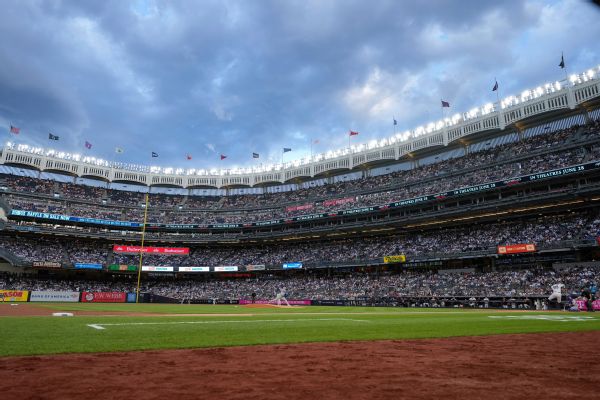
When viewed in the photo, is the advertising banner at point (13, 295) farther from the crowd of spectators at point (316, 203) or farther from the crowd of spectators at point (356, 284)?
the crowd of spectators at point (316, 203)

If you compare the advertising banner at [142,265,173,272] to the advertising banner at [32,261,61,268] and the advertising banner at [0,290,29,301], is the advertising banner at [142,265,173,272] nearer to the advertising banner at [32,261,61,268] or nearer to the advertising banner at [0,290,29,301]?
the advertising banner at [32,261,61,268]

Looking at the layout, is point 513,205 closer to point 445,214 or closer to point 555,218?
point 555,218

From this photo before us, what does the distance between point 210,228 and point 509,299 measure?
54704 millimetres

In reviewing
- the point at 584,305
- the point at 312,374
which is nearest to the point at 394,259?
the point at 584,305

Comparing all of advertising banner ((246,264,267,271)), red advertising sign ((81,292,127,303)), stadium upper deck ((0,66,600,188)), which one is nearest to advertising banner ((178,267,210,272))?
advertising banner ((246,264,267,271))

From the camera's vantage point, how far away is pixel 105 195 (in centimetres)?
8038

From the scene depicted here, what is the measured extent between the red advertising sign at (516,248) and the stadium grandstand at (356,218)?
18 cm

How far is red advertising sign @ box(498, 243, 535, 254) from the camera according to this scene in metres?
43.0

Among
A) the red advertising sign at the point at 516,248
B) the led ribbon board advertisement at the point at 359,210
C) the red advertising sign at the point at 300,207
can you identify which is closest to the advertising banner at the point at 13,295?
the led ribbon board advertisement at the point at 359,210

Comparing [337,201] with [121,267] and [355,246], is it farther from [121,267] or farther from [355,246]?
[121,267]

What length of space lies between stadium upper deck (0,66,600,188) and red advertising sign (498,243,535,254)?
18.7 meters

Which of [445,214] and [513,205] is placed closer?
[513,205]

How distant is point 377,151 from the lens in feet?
226

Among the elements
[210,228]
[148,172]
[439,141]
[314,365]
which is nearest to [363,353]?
[314,365]
